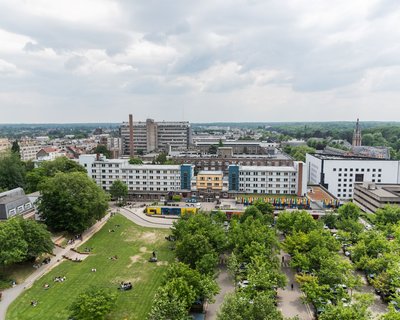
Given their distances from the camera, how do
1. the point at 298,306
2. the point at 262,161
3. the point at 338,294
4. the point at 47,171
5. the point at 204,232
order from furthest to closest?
the point at 262,161
the point at 47,171
the point at 204,232
the point at 298,306
the point at 338,294

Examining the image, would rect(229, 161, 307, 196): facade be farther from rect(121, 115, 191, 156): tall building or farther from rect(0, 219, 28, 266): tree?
rect(121, 115, 191, 156): tall building

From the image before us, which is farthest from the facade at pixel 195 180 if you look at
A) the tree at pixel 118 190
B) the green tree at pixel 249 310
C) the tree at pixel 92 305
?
the green tree at pixel 249 310

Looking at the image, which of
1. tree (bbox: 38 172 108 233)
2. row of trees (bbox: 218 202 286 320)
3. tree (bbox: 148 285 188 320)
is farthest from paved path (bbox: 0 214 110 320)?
row of trees (bbox: 218 202 286 320)

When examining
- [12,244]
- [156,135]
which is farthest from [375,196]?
[156,135]

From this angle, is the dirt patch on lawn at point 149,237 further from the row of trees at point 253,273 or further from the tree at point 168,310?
the tree at point 168,310

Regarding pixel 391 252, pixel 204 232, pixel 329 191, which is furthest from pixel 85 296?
pixel 329 191

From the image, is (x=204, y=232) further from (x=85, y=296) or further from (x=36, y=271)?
(x=36, y=271)
